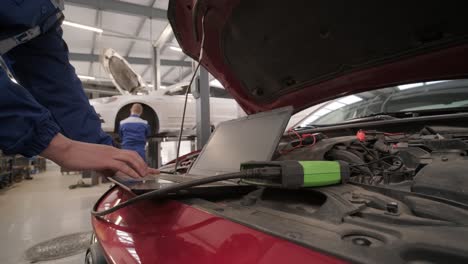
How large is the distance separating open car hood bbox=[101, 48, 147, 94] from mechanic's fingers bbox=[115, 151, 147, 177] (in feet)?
12.7

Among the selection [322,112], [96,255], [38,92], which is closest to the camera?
[96,255]

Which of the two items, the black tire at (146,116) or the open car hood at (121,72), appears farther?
the open car hood at (121,72)

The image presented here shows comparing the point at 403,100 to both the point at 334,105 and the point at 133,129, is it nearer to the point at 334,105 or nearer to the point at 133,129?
the point at 334,105

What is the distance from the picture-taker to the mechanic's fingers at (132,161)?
73 centimetres

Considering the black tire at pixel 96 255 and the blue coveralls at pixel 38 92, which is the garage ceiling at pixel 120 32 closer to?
the blue coveralls at pixel 38 92

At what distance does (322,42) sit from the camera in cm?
116

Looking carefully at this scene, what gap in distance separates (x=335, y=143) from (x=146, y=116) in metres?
3.66

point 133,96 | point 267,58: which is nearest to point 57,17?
point 267,58

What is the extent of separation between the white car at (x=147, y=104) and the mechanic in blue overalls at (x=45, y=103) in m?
2.63

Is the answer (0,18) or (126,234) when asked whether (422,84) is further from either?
(0,18)

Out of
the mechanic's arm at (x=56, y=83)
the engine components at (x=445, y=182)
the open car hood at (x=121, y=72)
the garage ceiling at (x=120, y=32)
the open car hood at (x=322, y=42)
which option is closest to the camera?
the engine components at (x=445, y=182)

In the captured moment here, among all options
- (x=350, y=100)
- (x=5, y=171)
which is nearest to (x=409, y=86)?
(x=350, y=100)

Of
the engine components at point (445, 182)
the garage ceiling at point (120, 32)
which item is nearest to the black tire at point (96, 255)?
the engine components at point (445, 182)

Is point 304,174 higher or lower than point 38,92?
lower
